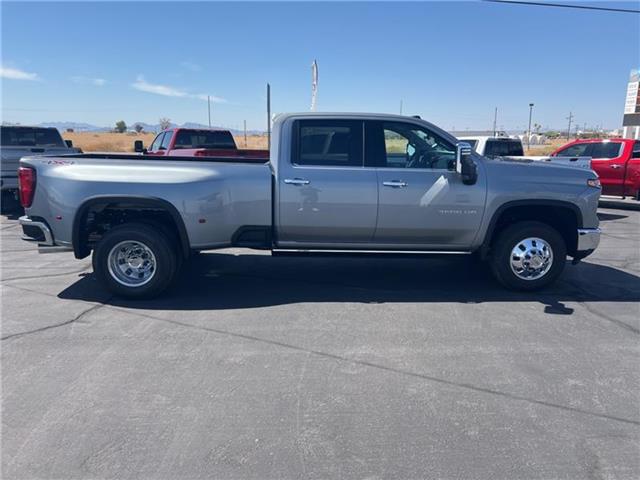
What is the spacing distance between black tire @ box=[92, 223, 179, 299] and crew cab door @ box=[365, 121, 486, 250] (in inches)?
Result: 94.7

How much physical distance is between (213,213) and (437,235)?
2611 mm

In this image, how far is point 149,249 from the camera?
5.58 meters

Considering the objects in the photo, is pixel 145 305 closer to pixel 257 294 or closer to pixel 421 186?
pixel 257 294

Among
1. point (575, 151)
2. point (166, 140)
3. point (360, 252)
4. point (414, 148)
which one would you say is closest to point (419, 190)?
point (414, 148)

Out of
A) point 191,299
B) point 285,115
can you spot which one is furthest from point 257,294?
Answer: point 285,115

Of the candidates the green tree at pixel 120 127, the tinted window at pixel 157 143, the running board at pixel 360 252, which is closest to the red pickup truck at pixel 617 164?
the running board at pixel 360 252

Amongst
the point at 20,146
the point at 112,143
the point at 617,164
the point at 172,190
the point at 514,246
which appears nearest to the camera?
the point at 172,190

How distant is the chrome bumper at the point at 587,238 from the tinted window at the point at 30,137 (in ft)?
40.5

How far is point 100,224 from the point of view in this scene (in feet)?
19.2

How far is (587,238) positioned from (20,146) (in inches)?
488

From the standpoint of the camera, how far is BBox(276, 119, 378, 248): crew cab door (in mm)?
5691

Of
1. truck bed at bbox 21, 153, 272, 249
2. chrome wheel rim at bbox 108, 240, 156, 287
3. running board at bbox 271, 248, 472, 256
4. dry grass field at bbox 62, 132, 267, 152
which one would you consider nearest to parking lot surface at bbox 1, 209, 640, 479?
chrome wheel rim at bbox 108, 240, 156, 287

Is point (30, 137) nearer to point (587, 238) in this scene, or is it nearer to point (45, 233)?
point (45, 233)

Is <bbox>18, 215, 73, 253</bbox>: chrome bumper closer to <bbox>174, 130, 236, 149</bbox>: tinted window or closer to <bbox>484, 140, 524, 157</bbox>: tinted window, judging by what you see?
<bbox>174, 130, 236, 149</bbox>: tinted window
